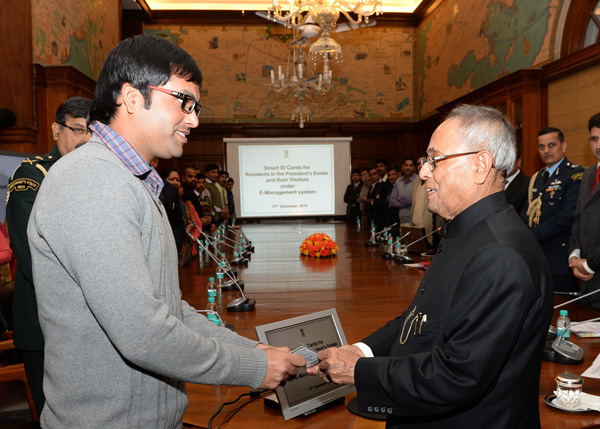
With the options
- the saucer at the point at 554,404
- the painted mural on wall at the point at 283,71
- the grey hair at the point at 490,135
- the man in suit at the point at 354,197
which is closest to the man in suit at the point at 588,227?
the saucer at the point at 554,404

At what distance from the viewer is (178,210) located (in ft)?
14.8

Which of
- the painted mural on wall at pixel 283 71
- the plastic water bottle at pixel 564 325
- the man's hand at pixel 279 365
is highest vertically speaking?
the painted mural on wall at pixel 283 71

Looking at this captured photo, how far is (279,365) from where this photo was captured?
125cm

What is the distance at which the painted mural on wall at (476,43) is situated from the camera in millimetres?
7051

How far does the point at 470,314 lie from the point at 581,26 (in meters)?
6.56

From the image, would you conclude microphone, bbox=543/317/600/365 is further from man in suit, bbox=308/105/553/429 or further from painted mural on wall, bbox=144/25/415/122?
painted mural on wall, bbox=144/25/415/122

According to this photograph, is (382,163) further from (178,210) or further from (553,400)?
(553,400)

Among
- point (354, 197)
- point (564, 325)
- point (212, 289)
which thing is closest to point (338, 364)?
point (564, 325)

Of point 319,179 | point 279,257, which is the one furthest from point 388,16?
point 279,257

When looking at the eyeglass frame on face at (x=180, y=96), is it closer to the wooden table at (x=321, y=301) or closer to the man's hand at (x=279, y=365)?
the man's hand at (x=279, y=365)

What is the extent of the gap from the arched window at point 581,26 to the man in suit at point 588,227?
361 cm

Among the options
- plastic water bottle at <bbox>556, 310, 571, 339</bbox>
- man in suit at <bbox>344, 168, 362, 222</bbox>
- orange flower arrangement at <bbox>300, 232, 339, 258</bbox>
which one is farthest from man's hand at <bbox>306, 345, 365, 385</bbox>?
man in suit at <bbox>344, 168, 362, 222</bbox>

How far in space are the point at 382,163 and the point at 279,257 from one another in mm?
4987

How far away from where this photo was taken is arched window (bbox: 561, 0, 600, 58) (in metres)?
6.00
